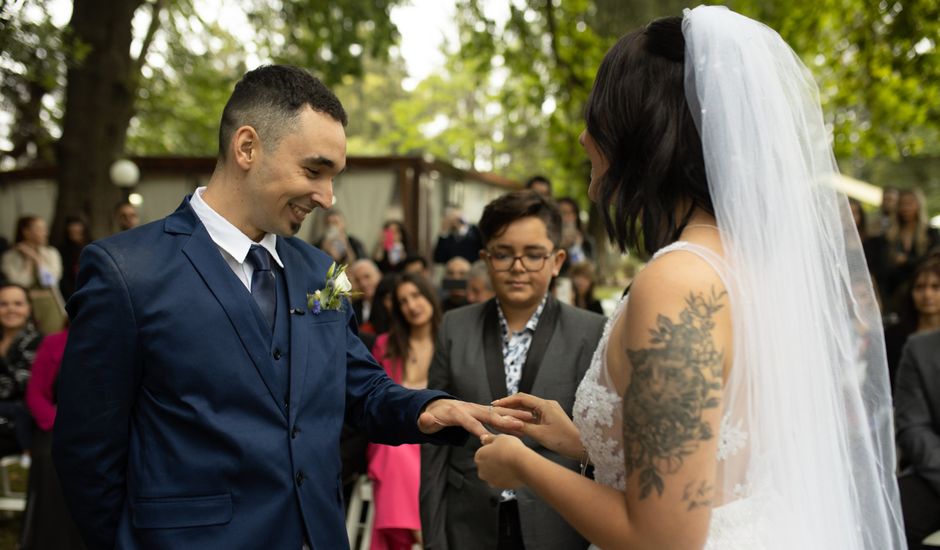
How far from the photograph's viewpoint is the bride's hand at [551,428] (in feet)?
8.23

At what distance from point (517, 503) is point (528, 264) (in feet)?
3.69

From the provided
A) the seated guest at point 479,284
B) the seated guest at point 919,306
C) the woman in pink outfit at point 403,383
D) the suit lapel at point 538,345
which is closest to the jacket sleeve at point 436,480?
the suit lapel at point 538,345

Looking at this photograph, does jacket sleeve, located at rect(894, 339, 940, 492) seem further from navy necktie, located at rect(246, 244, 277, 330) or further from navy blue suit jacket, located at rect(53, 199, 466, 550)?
navy necktie, located at rect(246, 244, 277, 330)

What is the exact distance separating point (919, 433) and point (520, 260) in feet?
9.77

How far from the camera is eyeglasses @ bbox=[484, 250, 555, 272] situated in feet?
12.7

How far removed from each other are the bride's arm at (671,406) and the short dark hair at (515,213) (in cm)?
209

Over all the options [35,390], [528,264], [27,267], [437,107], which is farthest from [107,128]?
[437,107]

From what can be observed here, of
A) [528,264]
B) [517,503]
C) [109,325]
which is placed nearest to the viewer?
[109,325]

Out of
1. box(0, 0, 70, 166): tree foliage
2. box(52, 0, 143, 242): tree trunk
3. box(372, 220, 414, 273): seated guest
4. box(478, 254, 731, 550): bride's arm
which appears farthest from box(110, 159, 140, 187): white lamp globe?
box(478, 254, 731, 550): bride's arm

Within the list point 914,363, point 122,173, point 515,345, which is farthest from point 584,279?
point 122,173

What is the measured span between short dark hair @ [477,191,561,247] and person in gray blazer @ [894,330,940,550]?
108 inches

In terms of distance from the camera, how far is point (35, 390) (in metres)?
5.70

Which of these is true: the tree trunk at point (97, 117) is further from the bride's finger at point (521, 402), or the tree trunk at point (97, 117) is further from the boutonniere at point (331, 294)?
the bride's finger at point (521, 402)

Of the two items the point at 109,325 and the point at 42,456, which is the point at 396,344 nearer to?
the point at 42,456
